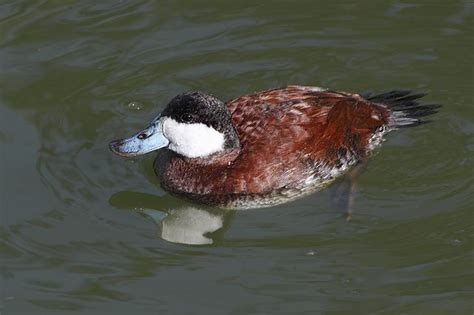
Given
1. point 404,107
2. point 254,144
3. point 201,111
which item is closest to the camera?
point 201,111

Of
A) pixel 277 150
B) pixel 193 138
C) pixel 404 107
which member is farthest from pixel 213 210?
pixel 404 107

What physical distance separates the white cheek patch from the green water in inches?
16.4

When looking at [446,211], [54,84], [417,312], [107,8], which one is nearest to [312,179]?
[446,211]

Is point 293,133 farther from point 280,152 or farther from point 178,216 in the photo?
point 178,216

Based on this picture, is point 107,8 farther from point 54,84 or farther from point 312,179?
point 312,179

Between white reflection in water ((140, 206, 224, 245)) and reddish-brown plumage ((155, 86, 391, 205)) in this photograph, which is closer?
white reflection in water ((140, 206, 224, 245))

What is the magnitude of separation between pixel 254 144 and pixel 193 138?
0.42 meters

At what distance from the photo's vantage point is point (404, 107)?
812 centimetres

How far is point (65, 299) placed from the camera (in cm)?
664

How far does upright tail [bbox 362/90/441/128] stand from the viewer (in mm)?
8023

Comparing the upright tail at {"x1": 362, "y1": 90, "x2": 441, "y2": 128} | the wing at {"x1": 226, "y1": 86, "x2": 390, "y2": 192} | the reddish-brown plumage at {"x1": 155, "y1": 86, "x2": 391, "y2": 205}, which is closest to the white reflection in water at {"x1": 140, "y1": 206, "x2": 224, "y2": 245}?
the reddish-brown plumage at {"x1": 155, "y1": 86, "x2": 391, "y2": 205}

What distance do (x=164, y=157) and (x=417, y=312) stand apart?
7.50ft

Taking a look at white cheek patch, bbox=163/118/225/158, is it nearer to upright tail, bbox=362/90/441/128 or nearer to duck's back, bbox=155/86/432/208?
duck's back, bbox=155/86/432/208

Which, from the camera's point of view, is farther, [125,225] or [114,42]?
[114,42]
